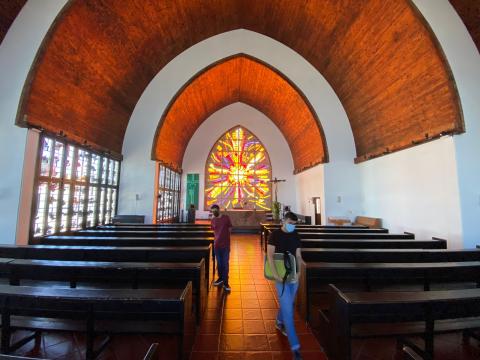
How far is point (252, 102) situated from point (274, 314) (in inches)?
418

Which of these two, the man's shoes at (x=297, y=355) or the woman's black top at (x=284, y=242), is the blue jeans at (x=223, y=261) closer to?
the woman's black top at (x=284, y=242)

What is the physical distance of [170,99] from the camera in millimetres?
7418

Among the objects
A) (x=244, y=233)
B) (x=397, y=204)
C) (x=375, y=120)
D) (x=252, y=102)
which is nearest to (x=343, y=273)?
(x=397, y=204)

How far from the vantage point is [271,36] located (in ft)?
24.8

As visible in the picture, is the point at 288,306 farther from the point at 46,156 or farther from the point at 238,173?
the point at 238,173

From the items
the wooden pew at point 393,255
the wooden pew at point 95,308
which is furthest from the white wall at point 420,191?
the wooden pew at point 95,308

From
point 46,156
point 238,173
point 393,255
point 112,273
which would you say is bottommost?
point 112,273

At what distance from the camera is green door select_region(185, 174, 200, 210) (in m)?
11.8

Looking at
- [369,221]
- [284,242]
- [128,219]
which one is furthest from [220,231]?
[369,221]

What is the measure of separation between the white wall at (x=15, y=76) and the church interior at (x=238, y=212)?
0.10ft

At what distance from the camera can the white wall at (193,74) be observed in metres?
7.33

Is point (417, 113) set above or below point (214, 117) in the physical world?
below

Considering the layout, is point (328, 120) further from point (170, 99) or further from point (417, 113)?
point (170, 99)

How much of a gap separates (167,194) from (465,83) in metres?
9.16
